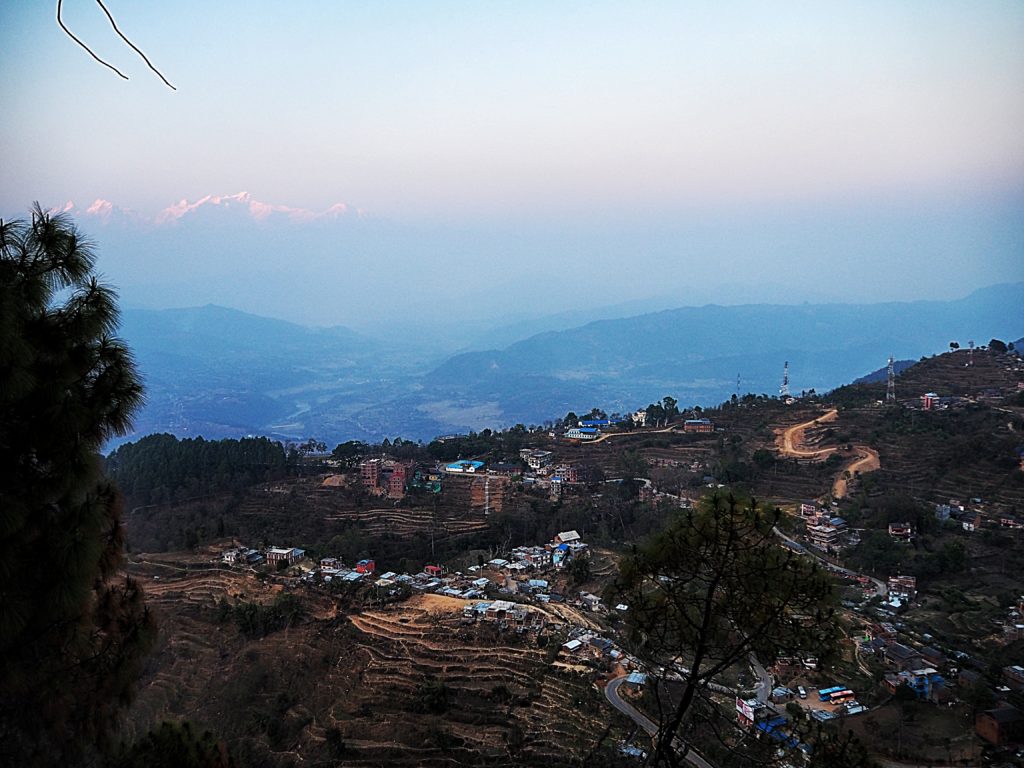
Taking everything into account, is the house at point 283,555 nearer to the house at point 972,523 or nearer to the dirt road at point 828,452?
the dirt road at point 828,452

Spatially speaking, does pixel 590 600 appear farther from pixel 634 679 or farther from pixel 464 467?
pixel 464 467

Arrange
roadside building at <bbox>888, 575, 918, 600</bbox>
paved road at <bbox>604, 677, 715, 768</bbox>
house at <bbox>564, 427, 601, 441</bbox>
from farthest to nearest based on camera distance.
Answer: house at <bbox>564, 427, 601, 441</bbox> → roadside building at <bbox>888, 575, 918, 600</bbox> → paved road at <bbox>604, 677, 715, 768</bbox>

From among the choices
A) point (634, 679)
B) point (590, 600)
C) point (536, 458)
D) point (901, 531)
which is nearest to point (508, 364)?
point (536, 458)

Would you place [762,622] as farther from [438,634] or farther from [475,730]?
[438,634]

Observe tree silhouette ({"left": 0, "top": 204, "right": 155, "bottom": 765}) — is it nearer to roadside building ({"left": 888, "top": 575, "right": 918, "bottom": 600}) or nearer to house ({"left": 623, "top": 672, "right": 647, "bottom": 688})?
house ({"left": 623, "top": 672, "right": 647, "bottom": 688})

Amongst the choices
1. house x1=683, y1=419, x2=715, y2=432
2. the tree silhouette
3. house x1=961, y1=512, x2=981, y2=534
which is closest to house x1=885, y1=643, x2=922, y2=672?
house x1=961, y1=512, x2=981, y2=534

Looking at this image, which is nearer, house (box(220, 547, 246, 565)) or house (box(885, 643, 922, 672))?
house (box(885, 643, 922, 672))
